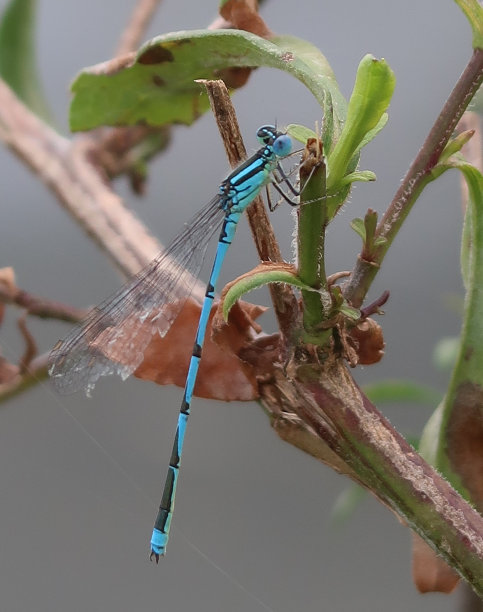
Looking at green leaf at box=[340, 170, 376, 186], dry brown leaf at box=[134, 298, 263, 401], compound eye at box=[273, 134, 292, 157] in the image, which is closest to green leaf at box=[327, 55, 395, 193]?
green leaf at box=[340, 170, 376, 186]

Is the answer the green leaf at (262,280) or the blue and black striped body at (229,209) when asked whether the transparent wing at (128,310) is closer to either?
the blue and black striped body at (229,209)

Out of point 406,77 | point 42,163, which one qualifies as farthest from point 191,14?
point 42,163

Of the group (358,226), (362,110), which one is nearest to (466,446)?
(358,226)

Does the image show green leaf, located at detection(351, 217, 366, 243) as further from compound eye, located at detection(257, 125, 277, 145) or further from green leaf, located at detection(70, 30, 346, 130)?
compound eye, located at detection(257, 125, 277, 145)

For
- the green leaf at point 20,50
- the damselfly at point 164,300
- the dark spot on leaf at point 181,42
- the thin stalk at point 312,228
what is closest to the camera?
the thin stalk at point 312,228

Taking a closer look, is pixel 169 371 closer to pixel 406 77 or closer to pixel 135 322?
pixel 135 322

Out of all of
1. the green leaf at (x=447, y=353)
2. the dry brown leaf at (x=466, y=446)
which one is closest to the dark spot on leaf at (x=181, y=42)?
the dry brown leaf at (x=466, y=446)

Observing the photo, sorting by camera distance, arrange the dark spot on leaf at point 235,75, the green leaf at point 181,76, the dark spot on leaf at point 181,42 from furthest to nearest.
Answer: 1. the dark spot on leaf at point 235,75
2. the dark spot on leaf at point 181,42
3. the green leaf at point 181,76
